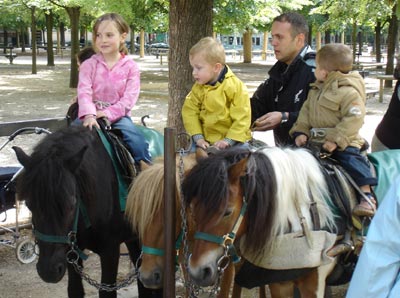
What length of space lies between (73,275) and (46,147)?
1.04 m

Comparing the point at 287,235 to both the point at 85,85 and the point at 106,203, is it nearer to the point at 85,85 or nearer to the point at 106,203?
the point at 106,203

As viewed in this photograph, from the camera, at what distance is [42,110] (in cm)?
1378

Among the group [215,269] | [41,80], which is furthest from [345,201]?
[41,80]

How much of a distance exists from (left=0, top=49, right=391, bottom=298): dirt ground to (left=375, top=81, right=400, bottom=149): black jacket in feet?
4.58

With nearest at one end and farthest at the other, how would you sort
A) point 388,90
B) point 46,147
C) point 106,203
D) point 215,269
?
point 215,269 → point 46,147 → point 106,203 → point 388,90

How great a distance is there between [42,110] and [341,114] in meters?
11.4

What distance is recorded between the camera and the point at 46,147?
3289mm

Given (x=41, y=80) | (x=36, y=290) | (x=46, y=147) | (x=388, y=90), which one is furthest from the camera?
(x=41, y=80)

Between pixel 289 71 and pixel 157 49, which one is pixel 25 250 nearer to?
pixel 289 71

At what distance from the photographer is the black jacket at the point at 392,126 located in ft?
15.7

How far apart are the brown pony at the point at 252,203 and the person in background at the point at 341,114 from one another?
0.26 meters

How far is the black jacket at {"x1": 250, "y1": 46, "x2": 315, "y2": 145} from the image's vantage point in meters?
4.07

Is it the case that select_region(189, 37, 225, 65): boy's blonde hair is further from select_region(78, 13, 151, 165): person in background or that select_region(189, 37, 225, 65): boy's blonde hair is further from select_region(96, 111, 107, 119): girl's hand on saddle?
select_region(96, 111, 107, 119): girl's hand on saddle

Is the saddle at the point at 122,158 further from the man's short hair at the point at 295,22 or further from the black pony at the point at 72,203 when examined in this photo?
the man's short hair at the point at 295,22
